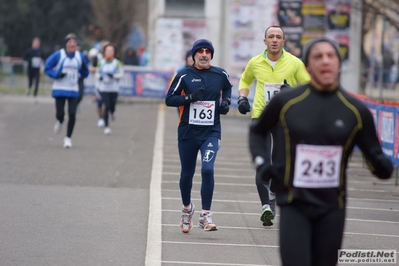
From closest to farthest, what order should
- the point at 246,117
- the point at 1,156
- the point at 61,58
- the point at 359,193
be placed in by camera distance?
the point at 359,193, the point at 1,156, the point at 61,58, the point at 246,117

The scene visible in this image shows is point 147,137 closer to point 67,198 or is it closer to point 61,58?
point 61,58

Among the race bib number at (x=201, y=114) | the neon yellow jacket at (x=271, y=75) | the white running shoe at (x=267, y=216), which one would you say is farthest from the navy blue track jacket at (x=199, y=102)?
the white running shoe at (x=267, y=216)

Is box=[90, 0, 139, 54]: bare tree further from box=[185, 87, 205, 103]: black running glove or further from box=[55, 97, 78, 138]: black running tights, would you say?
Result: box=[185, 87, 205, 103]: black running glove

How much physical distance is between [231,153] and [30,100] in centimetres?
1578

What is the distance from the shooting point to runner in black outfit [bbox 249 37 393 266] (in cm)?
499

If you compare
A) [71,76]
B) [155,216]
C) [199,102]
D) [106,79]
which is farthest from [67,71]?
[199,102]

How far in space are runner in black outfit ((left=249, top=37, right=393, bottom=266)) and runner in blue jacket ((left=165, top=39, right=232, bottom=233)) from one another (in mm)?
3599

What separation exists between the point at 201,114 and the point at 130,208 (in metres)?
1.83

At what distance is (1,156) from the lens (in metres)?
14.6

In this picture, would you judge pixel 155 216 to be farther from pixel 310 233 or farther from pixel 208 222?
pixel 310 233

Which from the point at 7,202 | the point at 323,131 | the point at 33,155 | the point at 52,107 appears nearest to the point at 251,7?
the point at 52,107

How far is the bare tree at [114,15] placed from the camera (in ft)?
157

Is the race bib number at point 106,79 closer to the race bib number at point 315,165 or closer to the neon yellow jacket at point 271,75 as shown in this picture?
the neon yellow jacket at point 271,75

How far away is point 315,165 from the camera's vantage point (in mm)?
5008
